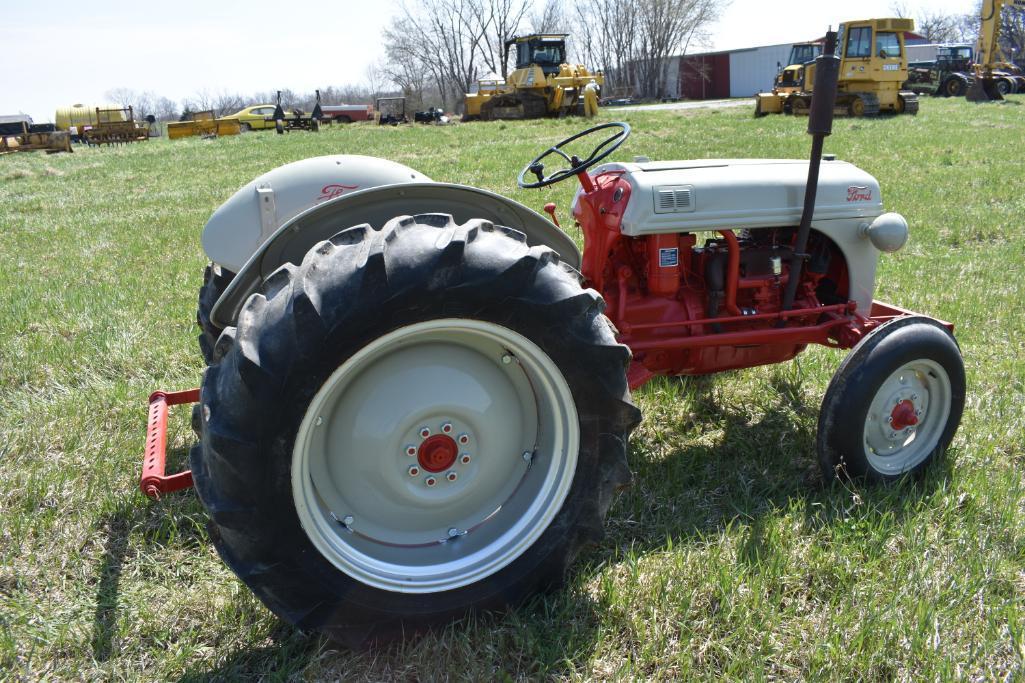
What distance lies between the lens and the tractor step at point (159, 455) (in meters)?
2.52

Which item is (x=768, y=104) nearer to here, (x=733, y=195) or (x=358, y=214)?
(x=733, y=195)

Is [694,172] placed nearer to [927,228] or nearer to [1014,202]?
[927,228]

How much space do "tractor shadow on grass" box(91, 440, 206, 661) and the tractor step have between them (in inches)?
5.2

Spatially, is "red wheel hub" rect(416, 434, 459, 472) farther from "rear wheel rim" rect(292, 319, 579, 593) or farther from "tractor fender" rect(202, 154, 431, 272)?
"tractor fender" rect(202, 154, 431, 272)

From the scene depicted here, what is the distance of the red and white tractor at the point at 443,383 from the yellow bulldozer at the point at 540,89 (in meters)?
25.4

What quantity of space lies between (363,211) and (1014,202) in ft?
27.7

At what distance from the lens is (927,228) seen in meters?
7.20

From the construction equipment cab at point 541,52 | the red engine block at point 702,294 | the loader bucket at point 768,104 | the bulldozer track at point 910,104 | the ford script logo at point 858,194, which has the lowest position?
the red engine block at point 702,294

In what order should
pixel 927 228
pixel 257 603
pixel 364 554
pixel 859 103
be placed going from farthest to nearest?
pixel 859 103 → pixel 927 228 → pixel 257 603 → pixel 364 554

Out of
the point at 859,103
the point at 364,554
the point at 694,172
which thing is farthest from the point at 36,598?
the point at 859,103

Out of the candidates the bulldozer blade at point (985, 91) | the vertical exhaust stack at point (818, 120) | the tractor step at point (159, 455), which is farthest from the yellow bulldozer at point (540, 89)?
the tractor step at point (159, 455)

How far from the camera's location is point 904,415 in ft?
9.48

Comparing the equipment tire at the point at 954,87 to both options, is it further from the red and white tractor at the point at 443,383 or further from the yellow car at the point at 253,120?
the red and white tractor at the point at 443,383

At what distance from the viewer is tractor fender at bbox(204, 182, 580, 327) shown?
2352 mm
